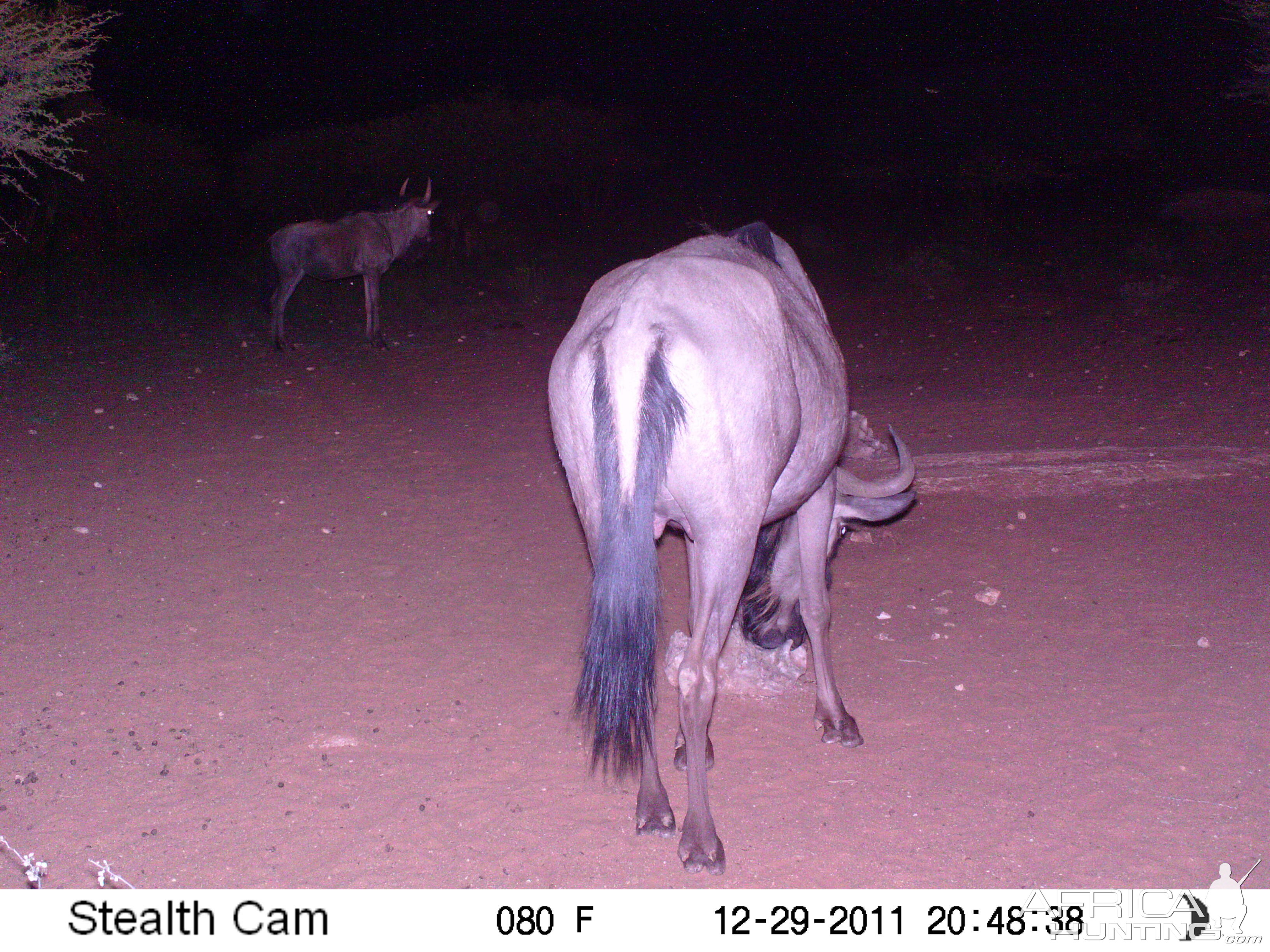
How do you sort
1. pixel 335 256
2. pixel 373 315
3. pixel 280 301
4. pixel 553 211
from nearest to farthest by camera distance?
pixel 280 301 < pixel 373 315 < pixel 335 256 < pixel 553 211

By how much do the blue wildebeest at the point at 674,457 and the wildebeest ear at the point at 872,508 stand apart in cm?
75

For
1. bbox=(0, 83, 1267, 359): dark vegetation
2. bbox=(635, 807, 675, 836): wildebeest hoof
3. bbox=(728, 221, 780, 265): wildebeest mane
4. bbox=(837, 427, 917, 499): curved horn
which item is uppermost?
bbox=(728, 221, 780, 265): wildebeest mane

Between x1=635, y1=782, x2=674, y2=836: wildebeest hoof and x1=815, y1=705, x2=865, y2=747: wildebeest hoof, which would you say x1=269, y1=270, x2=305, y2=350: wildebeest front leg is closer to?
x1=815, y1=705, x2=865, y2=747: wildebeest hoof

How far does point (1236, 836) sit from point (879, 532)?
3162mm

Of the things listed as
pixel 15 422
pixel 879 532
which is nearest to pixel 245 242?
pixel 15 422

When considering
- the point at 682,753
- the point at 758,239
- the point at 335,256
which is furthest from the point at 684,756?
the point at 335,256

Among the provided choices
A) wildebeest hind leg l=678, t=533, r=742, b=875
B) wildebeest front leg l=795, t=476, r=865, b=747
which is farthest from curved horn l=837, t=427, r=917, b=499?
wildebeest hind leg l=678, t=533, r=742, b=875

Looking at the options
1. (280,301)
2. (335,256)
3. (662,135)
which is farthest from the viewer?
(662,135)

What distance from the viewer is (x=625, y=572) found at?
332 cm

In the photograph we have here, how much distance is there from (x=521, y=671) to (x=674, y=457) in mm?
1885

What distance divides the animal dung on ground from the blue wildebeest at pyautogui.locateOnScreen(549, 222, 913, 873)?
0.92 m

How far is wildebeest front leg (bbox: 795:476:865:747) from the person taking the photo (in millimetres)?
4371

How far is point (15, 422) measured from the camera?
333 inches

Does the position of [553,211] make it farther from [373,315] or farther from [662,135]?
[373,315]
